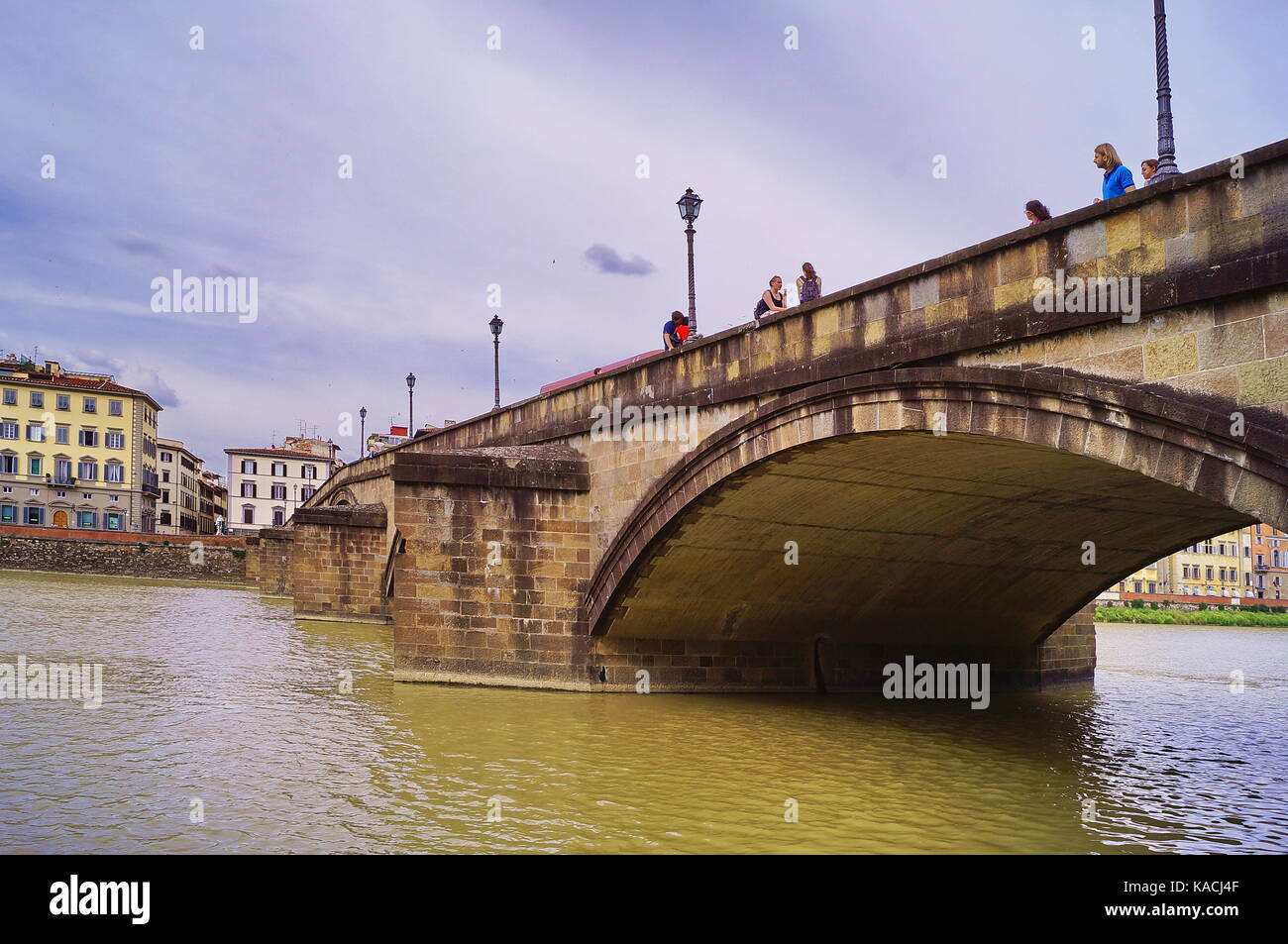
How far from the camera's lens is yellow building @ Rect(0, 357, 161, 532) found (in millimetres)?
70438

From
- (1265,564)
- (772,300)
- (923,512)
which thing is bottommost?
(1265,564)

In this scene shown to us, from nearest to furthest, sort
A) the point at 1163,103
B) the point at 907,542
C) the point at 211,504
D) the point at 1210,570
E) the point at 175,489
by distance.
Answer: the point at 1163,103 < the point at 907,542 < the point at 1210,570 < the point at 175,489 < the point at 211,504

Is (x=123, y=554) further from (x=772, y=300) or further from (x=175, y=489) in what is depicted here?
(x=772, y=300)

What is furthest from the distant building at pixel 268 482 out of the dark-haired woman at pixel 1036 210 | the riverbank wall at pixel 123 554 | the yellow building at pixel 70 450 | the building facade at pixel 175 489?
the dark-haired woman at pixel 1036 210

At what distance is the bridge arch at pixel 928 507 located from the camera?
8.79 m

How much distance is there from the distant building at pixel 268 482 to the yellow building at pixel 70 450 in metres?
17.3

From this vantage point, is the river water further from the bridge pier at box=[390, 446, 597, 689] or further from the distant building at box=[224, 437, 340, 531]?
the distant building at box=[224, 437, 340, 531]

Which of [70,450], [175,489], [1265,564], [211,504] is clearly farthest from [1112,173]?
[211,504]

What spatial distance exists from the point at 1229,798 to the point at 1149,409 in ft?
16.6

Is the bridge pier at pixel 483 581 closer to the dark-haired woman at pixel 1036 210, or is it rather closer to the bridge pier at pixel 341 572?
the dark-haired woman at pixel 1036 210

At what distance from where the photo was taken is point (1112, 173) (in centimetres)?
1025

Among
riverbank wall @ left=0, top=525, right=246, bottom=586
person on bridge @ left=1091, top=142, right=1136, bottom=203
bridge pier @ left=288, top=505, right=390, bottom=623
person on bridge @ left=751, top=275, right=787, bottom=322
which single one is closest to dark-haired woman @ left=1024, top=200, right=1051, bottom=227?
person on bridge @ left=1091, top=142, right=1136, bottom=203

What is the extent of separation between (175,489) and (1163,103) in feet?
304
